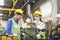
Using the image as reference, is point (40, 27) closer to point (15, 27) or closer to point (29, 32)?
point (29, 32)

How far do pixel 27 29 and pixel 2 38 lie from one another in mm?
558

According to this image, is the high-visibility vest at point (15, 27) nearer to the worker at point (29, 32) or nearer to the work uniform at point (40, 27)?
the worker at point (29, 32)

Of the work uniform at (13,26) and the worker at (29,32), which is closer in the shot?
the worker at (29,32)

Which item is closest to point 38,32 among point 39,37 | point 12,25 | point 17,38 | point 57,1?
point 39,37

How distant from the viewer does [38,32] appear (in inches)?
127

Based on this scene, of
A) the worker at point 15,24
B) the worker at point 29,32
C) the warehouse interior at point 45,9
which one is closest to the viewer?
the worker at point 29,32

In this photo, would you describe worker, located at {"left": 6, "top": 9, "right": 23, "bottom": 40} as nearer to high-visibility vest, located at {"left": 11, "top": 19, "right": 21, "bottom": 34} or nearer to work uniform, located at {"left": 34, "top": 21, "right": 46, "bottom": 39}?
high-visibility vest, located at {"left": 11, "top": 19, "right": 21, "bottom": 34}

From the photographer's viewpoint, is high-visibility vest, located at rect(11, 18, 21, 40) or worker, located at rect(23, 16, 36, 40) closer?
worker, located at rect(23, 16, 36, 40)

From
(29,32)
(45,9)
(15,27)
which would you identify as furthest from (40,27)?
(45,9)

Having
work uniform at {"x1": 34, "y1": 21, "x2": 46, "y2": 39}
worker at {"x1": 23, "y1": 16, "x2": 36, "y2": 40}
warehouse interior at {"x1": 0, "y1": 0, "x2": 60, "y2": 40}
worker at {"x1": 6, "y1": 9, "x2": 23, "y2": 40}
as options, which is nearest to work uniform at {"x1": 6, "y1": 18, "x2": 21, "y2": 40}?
worker at {"x1": 6, "y1": 9, "x2": 23, "y2": 40}

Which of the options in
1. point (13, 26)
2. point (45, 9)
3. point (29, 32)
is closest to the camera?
point (29, 32)

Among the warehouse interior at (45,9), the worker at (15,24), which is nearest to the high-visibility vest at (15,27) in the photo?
the worker at (15,24)

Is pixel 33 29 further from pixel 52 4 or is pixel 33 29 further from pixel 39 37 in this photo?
pixel 52 4

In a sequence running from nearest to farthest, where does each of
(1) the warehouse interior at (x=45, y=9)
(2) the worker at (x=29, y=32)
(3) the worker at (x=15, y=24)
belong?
1. (2) the worker at (x=29, y=32)
2. (1) the warehouse interior at (x=45, y=9)
3. (3) the worker at (x=15, y=24)
